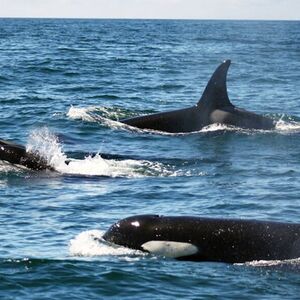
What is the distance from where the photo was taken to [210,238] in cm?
1362

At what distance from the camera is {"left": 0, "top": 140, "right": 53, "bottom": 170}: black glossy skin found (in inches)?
841

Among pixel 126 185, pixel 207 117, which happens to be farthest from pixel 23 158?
pixel 207 117

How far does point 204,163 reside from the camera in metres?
22.5

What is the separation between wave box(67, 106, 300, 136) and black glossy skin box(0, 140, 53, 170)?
267 inches

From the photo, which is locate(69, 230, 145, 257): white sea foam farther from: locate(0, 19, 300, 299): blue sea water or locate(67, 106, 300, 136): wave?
locate(67, 106, 300, 136): wave

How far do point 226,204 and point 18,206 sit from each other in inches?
155

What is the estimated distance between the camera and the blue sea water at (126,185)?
1262cm

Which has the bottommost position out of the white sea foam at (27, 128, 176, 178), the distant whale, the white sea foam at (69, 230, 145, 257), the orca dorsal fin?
the white sea foam at (69, 230, 145, 257)

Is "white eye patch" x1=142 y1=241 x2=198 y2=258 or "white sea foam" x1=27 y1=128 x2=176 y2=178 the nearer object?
"white eye patch" x1=142 y1=241 x2=198 y2=258

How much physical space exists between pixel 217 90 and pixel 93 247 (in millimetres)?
14021

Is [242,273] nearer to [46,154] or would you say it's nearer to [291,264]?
[291,264]

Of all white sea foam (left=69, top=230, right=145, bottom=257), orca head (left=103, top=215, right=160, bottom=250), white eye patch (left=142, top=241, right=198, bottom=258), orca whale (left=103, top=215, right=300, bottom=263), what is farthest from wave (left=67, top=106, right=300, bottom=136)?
white eye patch (left=142, top=241, right=198, bottom=258)

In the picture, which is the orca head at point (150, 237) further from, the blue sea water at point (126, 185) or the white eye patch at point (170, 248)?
the blue sea water at point (126, 185)

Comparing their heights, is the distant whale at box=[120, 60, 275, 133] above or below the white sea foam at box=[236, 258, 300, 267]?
above
